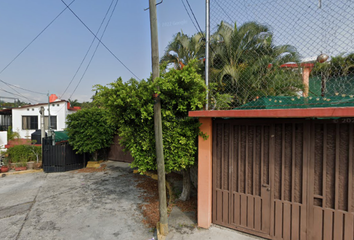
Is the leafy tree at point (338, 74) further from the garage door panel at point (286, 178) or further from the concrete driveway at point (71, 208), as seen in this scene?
the concrete driveway at point (71, 208)

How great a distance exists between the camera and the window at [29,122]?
16.9 meters

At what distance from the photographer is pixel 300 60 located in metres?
3.68

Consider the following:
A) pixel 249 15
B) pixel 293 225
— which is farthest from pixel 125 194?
pixel 249 15

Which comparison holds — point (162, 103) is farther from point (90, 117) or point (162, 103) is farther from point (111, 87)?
point (90, 117)

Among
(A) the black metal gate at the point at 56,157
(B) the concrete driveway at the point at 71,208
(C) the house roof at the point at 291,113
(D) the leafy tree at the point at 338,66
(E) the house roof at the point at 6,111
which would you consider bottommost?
(B) the concrete driveway at the point at 71,208

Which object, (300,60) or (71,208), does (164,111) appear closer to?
(300,60)

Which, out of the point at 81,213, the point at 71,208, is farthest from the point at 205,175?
the point at 71,208

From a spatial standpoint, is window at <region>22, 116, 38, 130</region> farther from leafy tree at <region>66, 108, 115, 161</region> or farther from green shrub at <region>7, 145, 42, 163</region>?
leafy tree at <region>66, 108, 115, 161</region>

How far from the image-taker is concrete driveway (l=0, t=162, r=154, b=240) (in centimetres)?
380

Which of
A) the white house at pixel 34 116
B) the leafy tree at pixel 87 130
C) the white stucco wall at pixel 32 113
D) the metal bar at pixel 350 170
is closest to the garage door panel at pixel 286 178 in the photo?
the metal bar at pixel 350 170

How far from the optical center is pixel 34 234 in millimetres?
3762

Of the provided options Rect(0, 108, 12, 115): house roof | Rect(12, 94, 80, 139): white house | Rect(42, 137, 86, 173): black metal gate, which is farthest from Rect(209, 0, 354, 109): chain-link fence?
Rect(0, 108, 12, 115): house roof

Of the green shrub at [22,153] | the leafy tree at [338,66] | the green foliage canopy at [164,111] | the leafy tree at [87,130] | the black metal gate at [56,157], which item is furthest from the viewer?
the green shrub at [22,153]

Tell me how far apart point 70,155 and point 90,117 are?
216 cm
